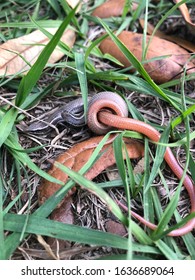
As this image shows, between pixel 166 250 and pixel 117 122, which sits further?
pixel 117 122

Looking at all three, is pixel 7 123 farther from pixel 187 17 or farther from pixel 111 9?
pixel 187 17

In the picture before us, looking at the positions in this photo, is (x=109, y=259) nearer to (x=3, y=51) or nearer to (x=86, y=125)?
(x=86, y=125)

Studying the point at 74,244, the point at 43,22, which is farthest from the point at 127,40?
the point at 74,244

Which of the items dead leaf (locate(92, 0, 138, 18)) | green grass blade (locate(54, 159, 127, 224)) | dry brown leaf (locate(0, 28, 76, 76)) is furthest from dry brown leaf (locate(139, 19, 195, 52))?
green grass blade (locate(54, 159, 127, 224))

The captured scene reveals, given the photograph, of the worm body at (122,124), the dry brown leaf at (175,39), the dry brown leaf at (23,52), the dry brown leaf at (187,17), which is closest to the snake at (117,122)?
the worm body at (122,124)

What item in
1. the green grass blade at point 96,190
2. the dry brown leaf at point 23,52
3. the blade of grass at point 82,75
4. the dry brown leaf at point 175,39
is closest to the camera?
the green grass blade at point 96,190

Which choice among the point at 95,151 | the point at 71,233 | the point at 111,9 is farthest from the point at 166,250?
the point at 111,9

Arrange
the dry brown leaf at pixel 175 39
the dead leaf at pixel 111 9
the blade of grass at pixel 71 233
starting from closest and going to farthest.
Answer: the blade of grass at pixel 71 233, the dry brown leaf at pixel 175 39, the dead leaf at pixel 111 9

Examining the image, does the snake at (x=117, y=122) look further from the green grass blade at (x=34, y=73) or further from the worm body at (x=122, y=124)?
the green grass blade at (x=34, y=73)
